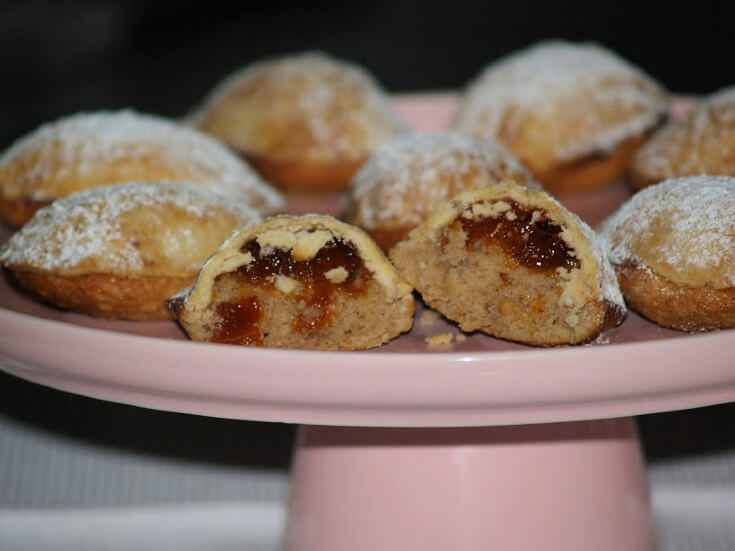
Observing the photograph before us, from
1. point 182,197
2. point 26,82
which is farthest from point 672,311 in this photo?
point 26,82

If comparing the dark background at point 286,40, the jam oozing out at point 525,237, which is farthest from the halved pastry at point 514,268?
the dark background at point 286,40

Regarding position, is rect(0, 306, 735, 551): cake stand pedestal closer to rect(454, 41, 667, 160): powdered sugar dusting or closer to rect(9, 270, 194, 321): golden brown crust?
rect(9, 270, 194, 321): golden brown crust

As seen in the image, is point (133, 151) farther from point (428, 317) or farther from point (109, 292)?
point (428, 317)

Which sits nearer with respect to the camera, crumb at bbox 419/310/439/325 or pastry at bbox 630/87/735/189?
crumb at bbox 419/310/439/325

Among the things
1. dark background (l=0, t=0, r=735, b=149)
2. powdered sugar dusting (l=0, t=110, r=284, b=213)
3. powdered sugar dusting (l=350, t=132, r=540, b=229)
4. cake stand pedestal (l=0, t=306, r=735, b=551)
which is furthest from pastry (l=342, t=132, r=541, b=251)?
dark background (l=0, t=0, r=735, b=149)

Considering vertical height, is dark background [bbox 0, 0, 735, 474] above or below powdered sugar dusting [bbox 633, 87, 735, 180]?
below

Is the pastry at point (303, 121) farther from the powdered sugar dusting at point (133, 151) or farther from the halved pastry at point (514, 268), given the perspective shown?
the halved pastry at point (514, 268)
